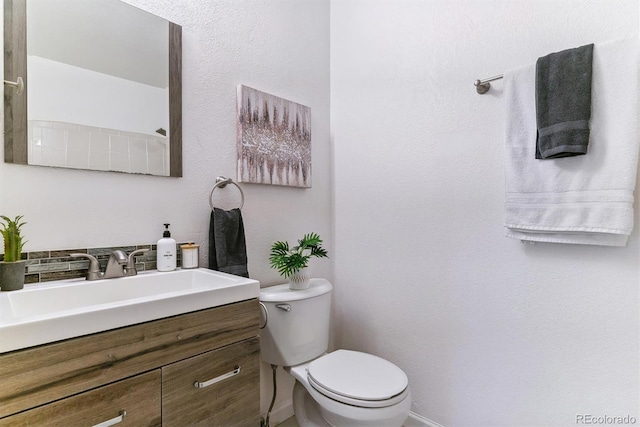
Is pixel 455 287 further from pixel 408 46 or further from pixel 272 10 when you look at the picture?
pixel 272 10

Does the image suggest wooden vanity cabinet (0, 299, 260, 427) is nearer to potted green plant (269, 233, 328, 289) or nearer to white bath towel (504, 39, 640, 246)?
potted green plant (269, 233, 328, 289)

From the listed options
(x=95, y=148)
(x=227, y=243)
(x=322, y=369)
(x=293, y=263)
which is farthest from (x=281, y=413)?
(x=95, y=148)

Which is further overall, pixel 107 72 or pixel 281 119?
pixel 281 119

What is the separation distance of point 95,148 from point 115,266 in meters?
0.43

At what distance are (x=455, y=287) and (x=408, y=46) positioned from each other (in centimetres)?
126

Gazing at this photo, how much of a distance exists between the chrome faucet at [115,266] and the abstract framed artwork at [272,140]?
A: 59 cm

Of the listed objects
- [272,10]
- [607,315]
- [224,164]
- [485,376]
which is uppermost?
[272,10]

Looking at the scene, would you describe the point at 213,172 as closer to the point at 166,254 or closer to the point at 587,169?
the point at 166,254

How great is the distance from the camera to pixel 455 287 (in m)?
1.52

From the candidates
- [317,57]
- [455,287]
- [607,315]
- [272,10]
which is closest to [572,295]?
[607,315]

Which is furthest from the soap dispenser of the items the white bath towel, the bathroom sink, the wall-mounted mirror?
the white bath towel

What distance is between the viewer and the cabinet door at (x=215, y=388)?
887mm

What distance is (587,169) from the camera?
1.13 metres

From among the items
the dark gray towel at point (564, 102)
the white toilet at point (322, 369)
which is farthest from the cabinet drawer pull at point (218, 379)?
the dark gray towel at point (564, 102)
